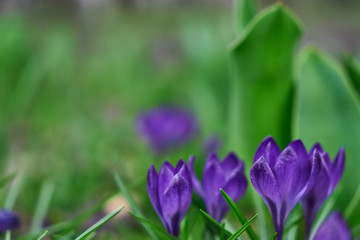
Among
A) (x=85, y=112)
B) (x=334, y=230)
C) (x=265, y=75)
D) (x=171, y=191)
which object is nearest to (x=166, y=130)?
(x=265, y=75)

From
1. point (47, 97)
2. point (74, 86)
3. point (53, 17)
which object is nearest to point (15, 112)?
point (47, 97)

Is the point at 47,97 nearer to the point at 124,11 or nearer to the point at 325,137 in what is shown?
the point at 325,137

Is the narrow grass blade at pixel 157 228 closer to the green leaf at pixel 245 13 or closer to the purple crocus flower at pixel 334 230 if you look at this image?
the purple crocus flower at pixel 334 230

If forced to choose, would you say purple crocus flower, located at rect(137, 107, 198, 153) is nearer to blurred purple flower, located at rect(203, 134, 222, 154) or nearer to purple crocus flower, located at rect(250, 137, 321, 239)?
blurred purple flower, located at rect(203, 134, 222, 154)

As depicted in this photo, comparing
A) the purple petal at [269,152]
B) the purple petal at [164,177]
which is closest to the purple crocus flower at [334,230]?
the purple petal at [269,152]

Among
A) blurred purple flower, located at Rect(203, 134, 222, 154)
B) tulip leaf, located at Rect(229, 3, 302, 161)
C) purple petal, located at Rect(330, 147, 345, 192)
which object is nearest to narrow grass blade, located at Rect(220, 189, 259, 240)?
purple petal, located at Rect(330, 147, 345, 192)
